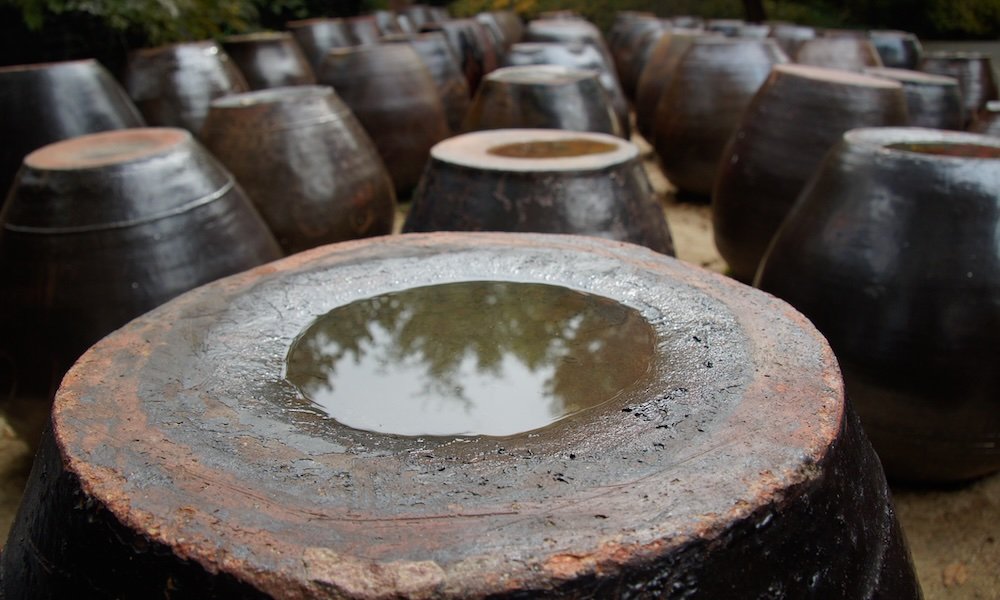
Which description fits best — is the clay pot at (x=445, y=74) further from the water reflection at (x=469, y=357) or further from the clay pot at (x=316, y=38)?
the water reflection at (x=469, y=357)

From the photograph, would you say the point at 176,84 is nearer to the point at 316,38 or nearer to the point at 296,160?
the point at 296,160

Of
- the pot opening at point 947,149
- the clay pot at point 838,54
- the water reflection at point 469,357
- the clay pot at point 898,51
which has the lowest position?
the clay pot at point 898,51

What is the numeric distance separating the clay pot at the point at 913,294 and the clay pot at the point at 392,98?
3903 mm

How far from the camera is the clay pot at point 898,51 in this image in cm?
887

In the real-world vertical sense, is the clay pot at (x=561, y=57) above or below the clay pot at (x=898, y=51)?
above

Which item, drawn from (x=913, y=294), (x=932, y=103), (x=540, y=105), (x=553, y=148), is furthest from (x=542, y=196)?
(x=932, y=103)

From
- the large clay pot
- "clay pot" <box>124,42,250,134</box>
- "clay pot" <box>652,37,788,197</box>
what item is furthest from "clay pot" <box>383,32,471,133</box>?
the large clay pot

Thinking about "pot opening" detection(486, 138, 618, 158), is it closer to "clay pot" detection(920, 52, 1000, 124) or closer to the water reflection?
the water reflection

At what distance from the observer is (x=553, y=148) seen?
3.50 metres

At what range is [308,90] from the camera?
471 cm

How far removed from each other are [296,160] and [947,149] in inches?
119

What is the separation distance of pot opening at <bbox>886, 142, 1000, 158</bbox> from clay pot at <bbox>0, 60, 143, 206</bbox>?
3677 mm

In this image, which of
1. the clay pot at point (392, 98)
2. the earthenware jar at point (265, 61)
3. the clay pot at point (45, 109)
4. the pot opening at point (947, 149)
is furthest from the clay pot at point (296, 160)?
the pot opening at point (947, 149)

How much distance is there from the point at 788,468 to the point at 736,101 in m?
5.23
